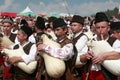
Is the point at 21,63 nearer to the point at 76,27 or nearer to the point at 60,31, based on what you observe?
the point at 60,31

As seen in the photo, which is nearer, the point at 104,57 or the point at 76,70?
the point at 104,57

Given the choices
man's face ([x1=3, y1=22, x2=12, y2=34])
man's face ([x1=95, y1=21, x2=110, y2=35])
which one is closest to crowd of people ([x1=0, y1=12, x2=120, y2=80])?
man's face ([x1=95, y1=21, x2=110, y2=35])

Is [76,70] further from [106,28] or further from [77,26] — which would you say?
[106,28]

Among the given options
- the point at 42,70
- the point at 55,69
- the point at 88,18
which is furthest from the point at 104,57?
the point at 88,18

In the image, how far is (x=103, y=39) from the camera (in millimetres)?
6113

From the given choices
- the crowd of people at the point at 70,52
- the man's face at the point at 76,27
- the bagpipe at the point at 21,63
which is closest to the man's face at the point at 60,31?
the crowd of people at the point at 70,52

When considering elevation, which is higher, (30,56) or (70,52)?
(70,52)

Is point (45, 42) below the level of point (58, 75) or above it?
above

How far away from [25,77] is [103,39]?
6.85 ft

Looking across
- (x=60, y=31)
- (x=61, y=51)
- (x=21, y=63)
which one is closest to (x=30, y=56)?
(x=21, y=63)

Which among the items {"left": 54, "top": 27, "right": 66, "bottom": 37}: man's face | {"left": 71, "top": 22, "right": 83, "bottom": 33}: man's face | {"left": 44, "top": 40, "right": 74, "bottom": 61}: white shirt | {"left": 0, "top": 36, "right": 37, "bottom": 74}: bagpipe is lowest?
{"left": 0, "top": 36, "right": 37, "bottom": 74}: bagpipe

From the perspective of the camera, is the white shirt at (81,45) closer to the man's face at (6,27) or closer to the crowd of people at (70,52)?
the crowd of people at (70,52)

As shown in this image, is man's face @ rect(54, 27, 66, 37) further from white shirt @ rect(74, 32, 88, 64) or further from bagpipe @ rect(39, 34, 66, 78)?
white shirt @ rect(74, 32, 88, 64)

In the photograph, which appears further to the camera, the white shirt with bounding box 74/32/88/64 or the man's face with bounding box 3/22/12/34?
the man's face with bounding box 3/22/12/34
